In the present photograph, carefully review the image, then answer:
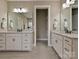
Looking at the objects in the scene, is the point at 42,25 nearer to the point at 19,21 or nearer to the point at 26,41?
the point at 19,21

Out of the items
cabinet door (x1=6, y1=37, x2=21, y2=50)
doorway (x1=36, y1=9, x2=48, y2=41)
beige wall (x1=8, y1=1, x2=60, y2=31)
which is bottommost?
cabinet door (x1=6, y1=37, x2=21, y2=50)

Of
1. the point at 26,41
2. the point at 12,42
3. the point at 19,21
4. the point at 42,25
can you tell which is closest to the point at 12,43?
the point at 12,42

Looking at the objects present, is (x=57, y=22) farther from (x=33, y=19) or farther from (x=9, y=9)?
(x=9, y=9)

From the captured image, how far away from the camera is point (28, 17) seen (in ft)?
29.3

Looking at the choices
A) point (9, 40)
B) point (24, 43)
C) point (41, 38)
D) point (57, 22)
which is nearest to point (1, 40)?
point (9, 40)

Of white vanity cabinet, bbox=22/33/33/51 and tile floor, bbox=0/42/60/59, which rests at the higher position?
white vanity cabinet, bbox=22/33/33/51

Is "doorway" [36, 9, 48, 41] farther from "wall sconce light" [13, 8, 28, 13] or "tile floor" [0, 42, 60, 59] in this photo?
"tile floor" [0, 42, 60, 59]

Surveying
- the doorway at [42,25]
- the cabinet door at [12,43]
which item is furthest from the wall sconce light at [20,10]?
the doorway at [42,25]

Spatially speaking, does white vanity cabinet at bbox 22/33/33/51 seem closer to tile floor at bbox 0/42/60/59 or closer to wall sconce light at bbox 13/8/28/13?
tile floor at bbox 0/42/60/59

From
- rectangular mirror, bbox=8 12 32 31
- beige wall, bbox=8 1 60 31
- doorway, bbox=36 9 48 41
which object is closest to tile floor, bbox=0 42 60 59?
rectangular mirror, bbox=8 12 32 31

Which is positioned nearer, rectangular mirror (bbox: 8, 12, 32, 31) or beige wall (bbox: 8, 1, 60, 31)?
rectangular mirror (bbox: 8, 12, 32, 31)

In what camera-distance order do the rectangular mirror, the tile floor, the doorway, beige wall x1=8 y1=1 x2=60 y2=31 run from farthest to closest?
the doorway < beige wall x1=8 y1=1 x2=60 y2=31 < the rectangular mirror < the tile floor

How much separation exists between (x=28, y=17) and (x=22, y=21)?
44 centimetres

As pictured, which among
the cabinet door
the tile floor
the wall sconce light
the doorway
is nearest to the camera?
the tile floor
